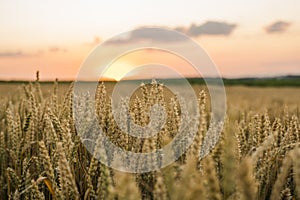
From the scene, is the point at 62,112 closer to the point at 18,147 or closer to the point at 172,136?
the point at 18,147

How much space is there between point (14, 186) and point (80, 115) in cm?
48

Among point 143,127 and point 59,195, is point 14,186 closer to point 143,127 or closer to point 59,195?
point 59,195

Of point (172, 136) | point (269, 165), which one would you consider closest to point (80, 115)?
point (172, 136)

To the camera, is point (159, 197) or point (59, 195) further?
point (59, 195)

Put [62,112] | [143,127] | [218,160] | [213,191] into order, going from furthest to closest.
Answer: [62,112] < [143,127] < [218,160] < [213,191]

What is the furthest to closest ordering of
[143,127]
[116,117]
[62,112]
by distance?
[62,112], [116,117], [143,127]

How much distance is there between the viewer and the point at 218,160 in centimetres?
145

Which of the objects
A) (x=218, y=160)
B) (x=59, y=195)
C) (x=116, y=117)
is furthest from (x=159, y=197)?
(x=116, y=117)

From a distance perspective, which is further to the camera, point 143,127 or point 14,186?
point 14,186

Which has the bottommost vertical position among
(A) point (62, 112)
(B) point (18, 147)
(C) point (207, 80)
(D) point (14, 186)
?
(D) point (14, 186)

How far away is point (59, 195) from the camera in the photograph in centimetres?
151

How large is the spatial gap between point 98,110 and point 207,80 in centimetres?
63

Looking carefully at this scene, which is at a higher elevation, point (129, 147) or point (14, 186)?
point (129, 147)

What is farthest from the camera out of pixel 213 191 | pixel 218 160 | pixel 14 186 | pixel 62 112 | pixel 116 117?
pixel 62 112
